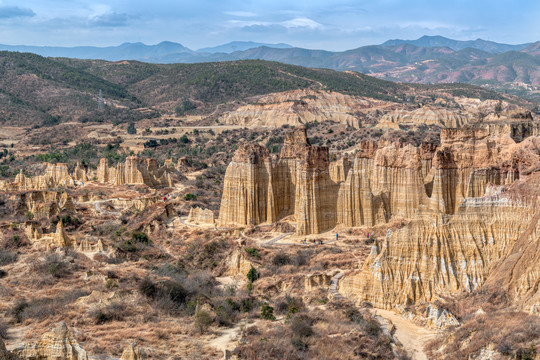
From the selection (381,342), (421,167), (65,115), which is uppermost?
(65,115)

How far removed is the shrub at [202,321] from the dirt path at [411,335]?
8.00 metres

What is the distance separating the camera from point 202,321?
23672 millimetres

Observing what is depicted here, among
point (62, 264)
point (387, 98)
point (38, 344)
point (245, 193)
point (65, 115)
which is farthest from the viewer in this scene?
point (387, 98)

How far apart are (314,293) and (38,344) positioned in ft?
50.2

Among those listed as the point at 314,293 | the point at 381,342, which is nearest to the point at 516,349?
the point at 381,342

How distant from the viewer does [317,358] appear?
2056 cm

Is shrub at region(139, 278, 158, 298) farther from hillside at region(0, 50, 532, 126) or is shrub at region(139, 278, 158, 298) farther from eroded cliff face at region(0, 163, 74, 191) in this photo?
hillside at region(0, 50, 532, 126)

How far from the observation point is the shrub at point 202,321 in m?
23.5

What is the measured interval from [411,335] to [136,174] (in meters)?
53.0

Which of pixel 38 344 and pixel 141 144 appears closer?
pixel 38 344

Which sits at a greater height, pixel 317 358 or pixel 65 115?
pixel 65 115

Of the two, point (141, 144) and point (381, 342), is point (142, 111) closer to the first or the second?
point (141, 144)

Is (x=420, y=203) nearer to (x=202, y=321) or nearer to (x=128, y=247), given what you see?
(x=202, y=321)

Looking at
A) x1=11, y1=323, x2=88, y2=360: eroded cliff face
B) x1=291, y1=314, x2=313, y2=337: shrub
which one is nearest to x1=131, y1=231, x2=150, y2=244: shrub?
x1=291, y1=314, x2=313, y2=337: shrub
